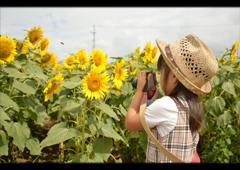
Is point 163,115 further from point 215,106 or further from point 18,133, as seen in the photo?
point 215,106

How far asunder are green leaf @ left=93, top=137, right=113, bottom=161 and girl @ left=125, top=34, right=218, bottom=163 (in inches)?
18.2

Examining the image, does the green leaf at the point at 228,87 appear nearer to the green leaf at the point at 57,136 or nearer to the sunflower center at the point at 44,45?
the green leaf at the point at 57,136

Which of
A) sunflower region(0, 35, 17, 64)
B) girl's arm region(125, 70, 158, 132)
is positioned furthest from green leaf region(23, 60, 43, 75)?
girl's arm region(125, 70, 158, 132)

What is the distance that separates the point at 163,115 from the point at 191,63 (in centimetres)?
35

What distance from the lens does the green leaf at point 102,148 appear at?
1590 millimetres

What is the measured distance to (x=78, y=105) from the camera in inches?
61.9

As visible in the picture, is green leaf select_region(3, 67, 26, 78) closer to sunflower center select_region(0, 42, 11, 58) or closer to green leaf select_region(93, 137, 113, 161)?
sunflower center select_region(0, 42, 11, 58)

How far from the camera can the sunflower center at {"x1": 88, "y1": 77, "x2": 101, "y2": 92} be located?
1514 mm

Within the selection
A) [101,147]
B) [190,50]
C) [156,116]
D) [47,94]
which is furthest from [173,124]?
[47,94]

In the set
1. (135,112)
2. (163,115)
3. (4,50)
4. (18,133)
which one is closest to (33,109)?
(18,133)

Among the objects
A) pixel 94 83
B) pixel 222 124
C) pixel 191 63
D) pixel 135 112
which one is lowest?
pixel 222 124
